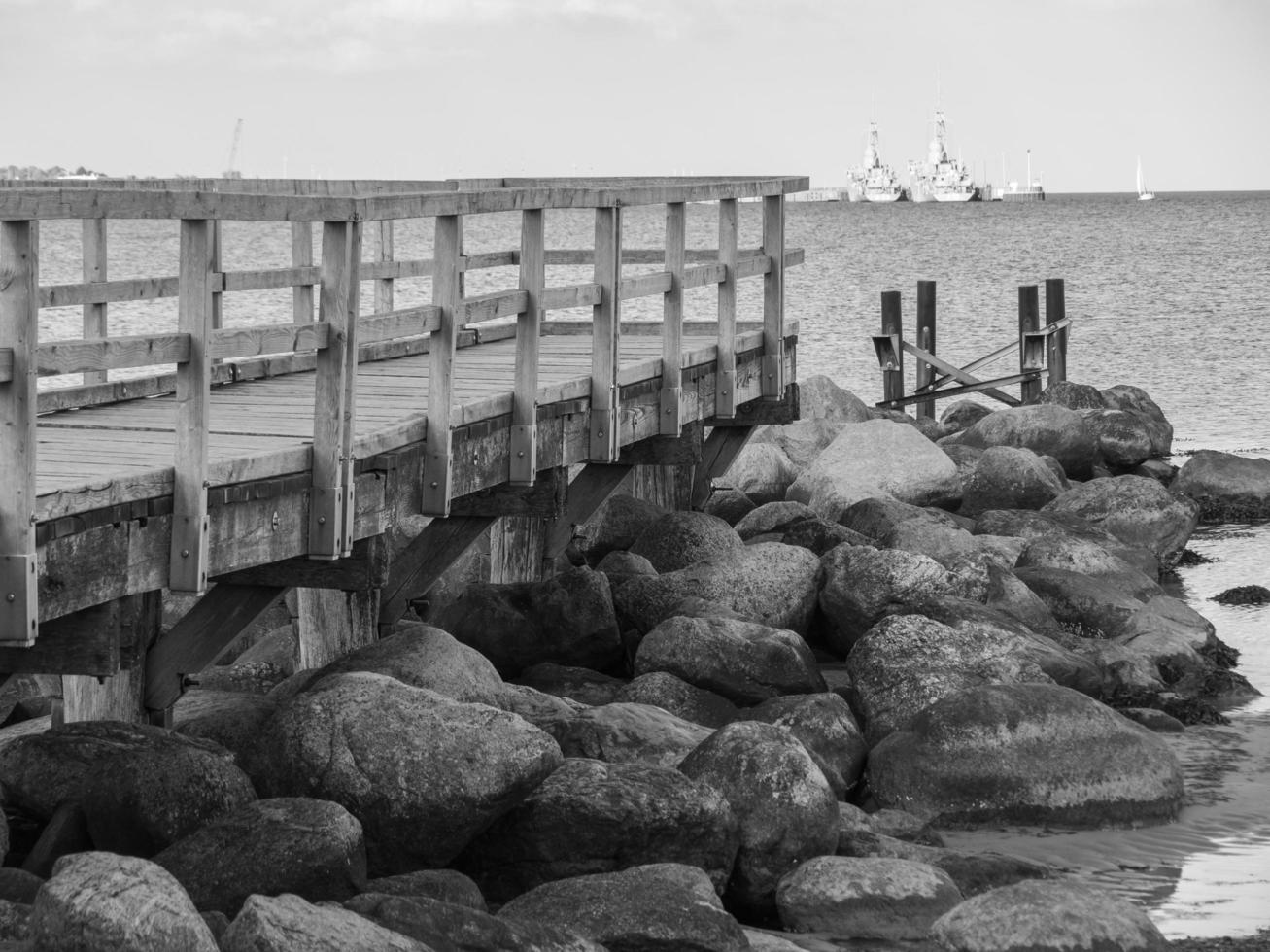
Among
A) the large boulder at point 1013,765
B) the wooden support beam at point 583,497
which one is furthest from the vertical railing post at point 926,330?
the large boulder at point 1013,765

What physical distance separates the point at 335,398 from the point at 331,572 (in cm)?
94

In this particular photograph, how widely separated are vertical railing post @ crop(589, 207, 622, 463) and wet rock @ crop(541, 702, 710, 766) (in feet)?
5.41

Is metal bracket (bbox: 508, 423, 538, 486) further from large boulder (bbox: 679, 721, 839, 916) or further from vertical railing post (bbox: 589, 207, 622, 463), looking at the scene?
large boulder (bbox: 679, 721, 839, 916)

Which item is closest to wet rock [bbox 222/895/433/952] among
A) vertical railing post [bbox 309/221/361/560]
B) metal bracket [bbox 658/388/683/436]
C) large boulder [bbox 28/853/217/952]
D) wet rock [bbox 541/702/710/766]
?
large boulder [bbox 28/853/217/952]

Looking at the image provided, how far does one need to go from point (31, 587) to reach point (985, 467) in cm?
1140

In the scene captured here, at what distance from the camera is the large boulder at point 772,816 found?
765 cm

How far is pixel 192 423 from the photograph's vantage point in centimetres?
641

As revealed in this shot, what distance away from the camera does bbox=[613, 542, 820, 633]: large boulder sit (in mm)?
11039

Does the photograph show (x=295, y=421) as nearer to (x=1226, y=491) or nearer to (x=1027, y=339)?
(x=1226, y=491)

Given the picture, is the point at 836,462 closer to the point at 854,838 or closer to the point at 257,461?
the point at 854,838

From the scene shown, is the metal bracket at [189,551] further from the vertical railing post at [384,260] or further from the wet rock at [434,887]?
the vertical railing post at [384,260]

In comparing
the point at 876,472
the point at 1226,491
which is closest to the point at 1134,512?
the point at 876,472

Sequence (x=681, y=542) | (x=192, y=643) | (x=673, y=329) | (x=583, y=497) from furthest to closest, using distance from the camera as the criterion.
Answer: (x=681, y=542) < (x=583, y=497) < (x=673, y=329) < (x=192, y=643)

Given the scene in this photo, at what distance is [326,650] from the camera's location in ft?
31.1
